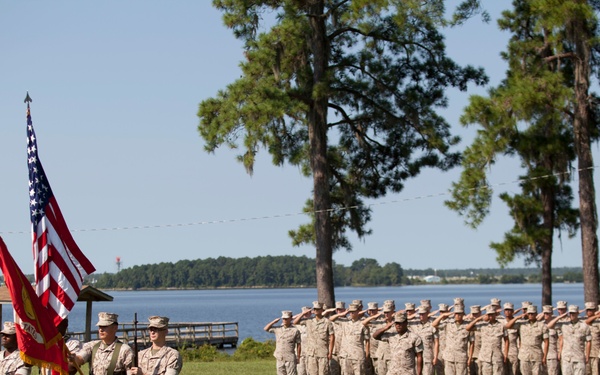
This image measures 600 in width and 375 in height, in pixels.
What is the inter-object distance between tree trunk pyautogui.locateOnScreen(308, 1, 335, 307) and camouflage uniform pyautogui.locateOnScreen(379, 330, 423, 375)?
417 inches

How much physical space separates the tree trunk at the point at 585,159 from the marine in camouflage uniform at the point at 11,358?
15.2 meters

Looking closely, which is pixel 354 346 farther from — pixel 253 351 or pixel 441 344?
pixel 253 351

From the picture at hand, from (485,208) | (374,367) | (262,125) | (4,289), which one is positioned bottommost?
(374,367)

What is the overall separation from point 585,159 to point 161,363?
15993 millimetres

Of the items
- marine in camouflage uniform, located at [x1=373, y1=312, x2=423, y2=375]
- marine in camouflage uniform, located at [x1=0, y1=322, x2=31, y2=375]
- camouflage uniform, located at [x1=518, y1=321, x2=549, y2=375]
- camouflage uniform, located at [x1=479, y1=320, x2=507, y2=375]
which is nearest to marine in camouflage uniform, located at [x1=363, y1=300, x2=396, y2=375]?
camouflage uniform, located at [x1=479, y1=320, x2=507, y2=375]

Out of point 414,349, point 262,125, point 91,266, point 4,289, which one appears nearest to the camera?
point 91,266

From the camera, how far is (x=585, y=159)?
75.4ft

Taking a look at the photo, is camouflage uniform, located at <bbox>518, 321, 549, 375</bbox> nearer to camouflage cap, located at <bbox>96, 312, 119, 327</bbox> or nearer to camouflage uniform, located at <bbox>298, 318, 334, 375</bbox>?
camouflage uniform, located at <bbox>298, 318, 334, 375</bbox>

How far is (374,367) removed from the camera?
17.3 metres

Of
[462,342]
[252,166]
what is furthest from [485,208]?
[462,342]

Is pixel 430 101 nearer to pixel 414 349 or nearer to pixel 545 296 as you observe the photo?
pixel 545 296

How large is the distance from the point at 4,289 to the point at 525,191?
40.6ft

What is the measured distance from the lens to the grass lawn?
2048 cm

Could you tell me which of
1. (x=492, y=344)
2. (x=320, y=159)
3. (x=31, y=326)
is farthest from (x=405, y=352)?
(x=320, y=159)
